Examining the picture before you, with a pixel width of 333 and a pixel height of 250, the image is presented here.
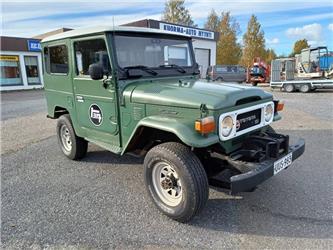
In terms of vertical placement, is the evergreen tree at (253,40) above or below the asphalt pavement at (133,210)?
above

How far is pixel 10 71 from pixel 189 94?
22795mm

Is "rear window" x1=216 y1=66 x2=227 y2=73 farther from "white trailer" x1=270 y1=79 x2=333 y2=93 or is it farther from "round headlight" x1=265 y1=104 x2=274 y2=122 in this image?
"round headlight" x1=265 y1=104 x2=274 y2=122

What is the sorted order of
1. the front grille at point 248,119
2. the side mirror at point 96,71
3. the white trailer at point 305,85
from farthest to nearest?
the white trailer at point 305,85 → the side mirror at point 96,71 → the front grille at point 248,119

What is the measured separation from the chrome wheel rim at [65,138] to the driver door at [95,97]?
72cm

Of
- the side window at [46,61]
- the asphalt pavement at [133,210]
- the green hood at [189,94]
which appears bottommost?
the asphalt pavement at [133,210]

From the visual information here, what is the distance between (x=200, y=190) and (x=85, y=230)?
4.40 feet

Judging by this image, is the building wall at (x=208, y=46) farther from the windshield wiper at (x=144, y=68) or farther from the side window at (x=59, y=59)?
the windshield wiper at (x=144, y=68)

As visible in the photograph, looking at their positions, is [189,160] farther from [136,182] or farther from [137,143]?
[136,182]

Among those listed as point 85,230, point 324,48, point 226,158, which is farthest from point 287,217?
point 324,48

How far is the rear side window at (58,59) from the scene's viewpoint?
475 cm

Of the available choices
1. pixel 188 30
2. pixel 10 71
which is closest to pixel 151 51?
pixel 188 30

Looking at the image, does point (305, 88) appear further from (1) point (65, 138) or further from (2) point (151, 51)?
(1) point (65, 138)

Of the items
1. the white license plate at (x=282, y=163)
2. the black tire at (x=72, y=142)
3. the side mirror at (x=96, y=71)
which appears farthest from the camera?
the black tire at (x=72, y=142)

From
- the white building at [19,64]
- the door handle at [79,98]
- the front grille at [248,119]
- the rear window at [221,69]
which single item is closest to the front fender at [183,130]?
the front grille at [248,119]
